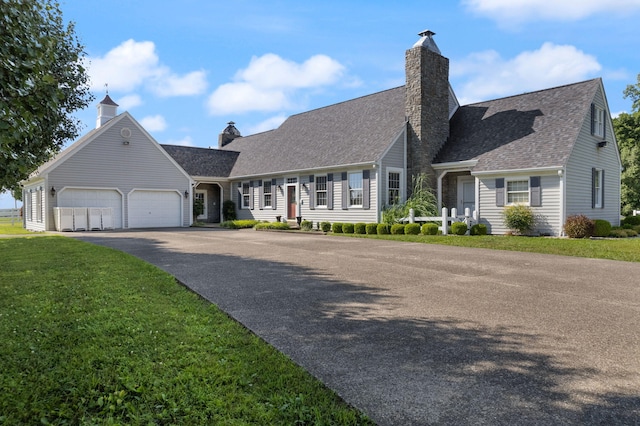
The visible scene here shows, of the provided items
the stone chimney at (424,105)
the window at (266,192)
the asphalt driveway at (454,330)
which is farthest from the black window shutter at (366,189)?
the asphalt driveway at (454,330)

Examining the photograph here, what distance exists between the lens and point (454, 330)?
15.3 feet

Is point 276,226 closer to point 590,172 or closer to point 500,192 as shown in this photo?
point 500,192

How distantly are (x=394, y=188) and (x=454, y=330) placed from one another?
15084mm

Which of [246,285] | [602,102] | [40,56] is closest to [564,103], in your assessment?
[602,102]

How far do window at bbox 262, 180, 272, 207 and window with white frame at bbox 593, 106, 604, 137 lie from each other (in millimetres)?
16434

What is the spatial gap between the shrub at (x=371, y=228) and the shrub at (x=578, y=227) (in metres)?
7.05

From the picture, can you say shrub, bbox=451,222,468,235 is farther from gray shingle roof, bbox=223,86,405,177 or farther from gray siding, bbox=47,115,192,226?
gray siding, bbox=47,115,192,226

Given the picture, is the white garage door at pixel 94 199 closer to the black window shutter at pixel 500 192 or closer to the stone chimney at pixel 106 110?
the stone chimney at pixel 106 110

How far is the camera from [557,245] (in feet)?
40.3

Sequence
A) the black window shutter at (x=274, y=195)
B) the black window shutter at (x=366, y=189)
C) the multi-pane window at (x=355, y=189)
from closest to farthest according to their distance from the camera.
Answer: the black window shutter at (x=366, y=189), the multi-pane window at (x=355, y=189), the black window shutter at (x=274, y=195)

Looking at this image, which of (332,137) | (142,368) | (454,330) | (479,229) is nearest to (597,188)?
(479,229)

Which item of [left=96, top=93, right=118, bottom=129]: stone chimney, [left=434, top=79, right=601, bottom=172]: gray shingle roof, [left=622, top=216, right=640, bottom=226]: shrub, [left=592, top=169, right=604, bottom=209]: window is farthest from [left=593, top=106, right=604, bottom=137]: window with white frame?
[left=96, top=93, right=118, bottom=129]: stone chimney

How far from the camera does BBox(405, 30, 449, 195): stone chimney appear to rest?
19156 mm

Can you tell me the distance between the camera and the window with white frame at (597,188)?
58.7 ft
